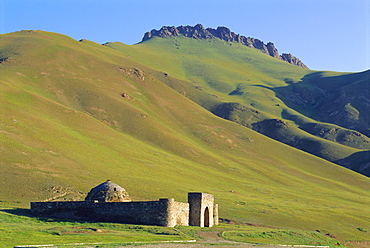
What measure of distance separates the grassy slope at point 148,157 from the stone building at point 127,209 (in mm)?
23078

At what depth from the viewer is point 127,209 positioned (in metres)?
54.7

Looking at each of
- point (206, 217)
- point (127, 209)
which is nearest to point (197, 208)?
point (206, 217)

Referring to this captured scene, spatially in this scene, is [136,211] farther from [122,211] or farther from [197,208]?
[197,208]

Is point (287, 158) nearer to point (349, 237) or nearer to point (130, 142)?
point (130, 142)

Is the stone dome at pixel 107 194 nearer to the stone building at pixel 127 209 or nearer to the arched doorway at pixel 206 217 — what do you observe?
the stone building at pixel 127 209

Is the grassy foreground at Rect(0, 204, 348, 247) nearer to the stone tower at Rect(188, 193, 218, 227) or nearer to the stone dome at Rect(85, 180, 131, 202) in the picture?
the stone tower at Rect(188, 193, 218, 227)

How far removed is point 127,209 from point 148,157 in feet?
256

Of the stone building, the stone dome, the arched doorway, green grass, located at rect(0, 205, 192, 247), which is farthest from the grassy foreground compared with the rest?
the stone dome

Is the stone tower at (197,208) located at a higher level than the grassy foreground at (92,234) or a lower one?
higher

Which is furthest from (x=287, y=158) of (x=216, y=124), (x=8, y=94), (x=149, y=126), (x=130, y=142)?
(x=8, y=94)

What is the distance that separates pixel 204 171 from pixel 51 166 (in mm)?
42961

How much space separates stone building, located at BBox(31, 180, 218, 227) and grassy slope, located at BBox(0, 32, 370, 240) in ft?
75.7

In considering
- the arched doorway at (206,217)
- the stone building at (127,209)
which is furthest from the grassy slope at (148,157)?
the stone building at (127,209)

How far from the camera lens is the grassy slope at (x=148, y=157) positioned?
94.1 meters
